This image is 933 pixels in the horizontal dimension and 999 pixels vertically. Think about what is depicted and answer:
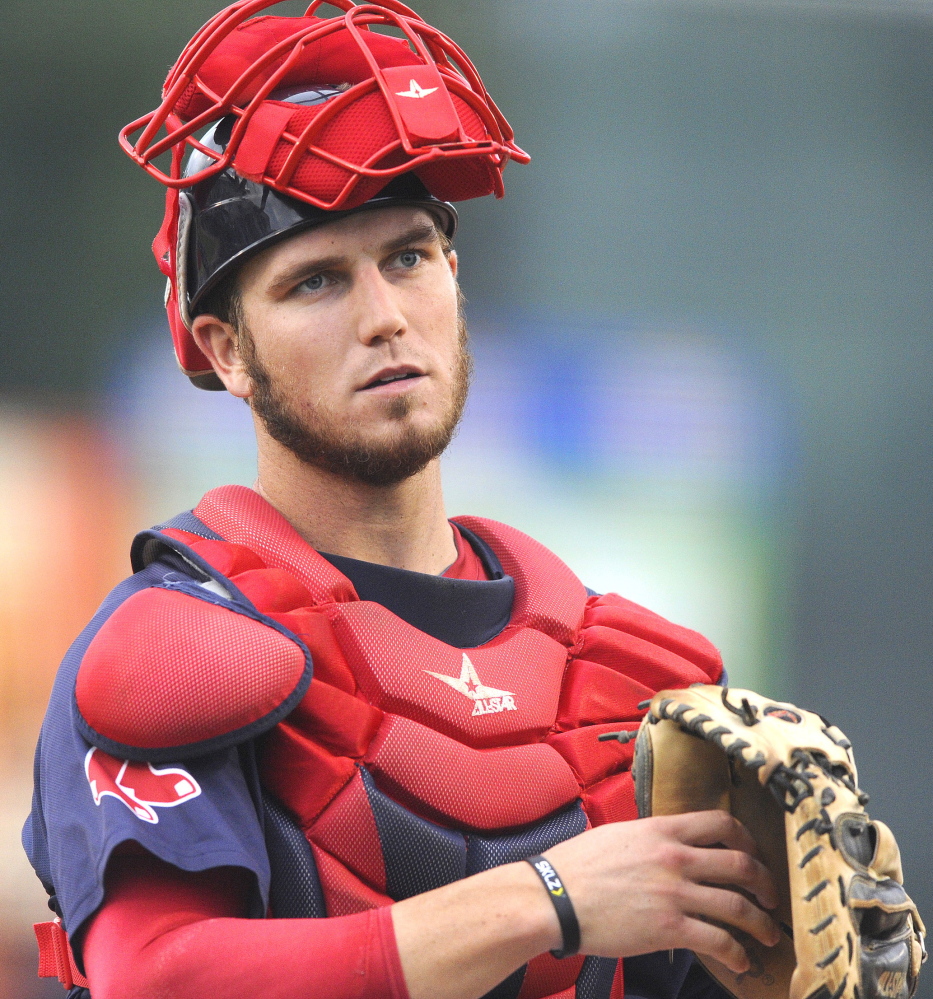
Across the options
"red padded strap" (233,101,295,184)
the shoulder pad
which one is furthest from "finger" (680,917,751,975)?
"red padded strap" (233,101,295,184)

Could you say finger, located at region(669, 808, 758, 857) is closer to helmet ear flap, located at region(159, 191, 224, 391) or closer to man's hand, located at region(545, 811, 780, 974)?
man's hand, located at region(545, 811, 780, 974)

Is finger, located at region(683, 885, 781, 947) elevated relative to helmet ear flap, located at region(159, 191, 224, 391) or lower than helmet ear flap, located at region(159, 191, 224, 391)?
lower

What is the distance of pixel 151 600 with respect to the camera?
1176mm

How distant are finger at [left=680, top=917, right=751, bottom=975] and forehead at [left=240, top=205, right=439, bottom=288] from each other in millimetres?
823

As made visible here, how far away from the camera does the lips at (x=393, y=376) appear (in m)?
1.36

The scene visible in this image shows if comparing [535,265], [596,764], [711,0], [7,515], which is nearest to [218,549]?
[596,764]

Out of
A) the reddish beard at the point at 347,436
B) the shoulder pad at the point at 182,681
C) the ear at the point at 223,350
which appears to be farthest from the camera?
the ear at the point at 223,350

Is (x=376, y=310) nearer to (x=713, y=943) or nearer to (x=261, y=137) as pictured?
(x=261, y=137)

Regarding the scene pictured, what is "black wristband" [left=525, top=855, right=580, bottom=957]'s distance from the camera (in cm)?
98

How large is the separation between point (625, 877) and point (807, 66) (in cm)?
261

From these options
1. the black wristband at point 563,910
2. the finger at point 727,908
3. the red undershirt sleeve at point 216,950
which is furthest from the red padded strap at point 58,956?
the finger at point 727,908

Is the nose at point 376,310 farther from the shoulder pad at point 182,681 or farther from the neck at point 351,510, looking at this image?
the shoulder pad at point 182,681

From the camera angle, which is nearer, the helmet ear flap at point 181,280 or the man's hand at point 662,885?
the man's hand at point 662,885

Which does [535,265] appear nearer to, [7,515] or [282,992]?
[7,515]
